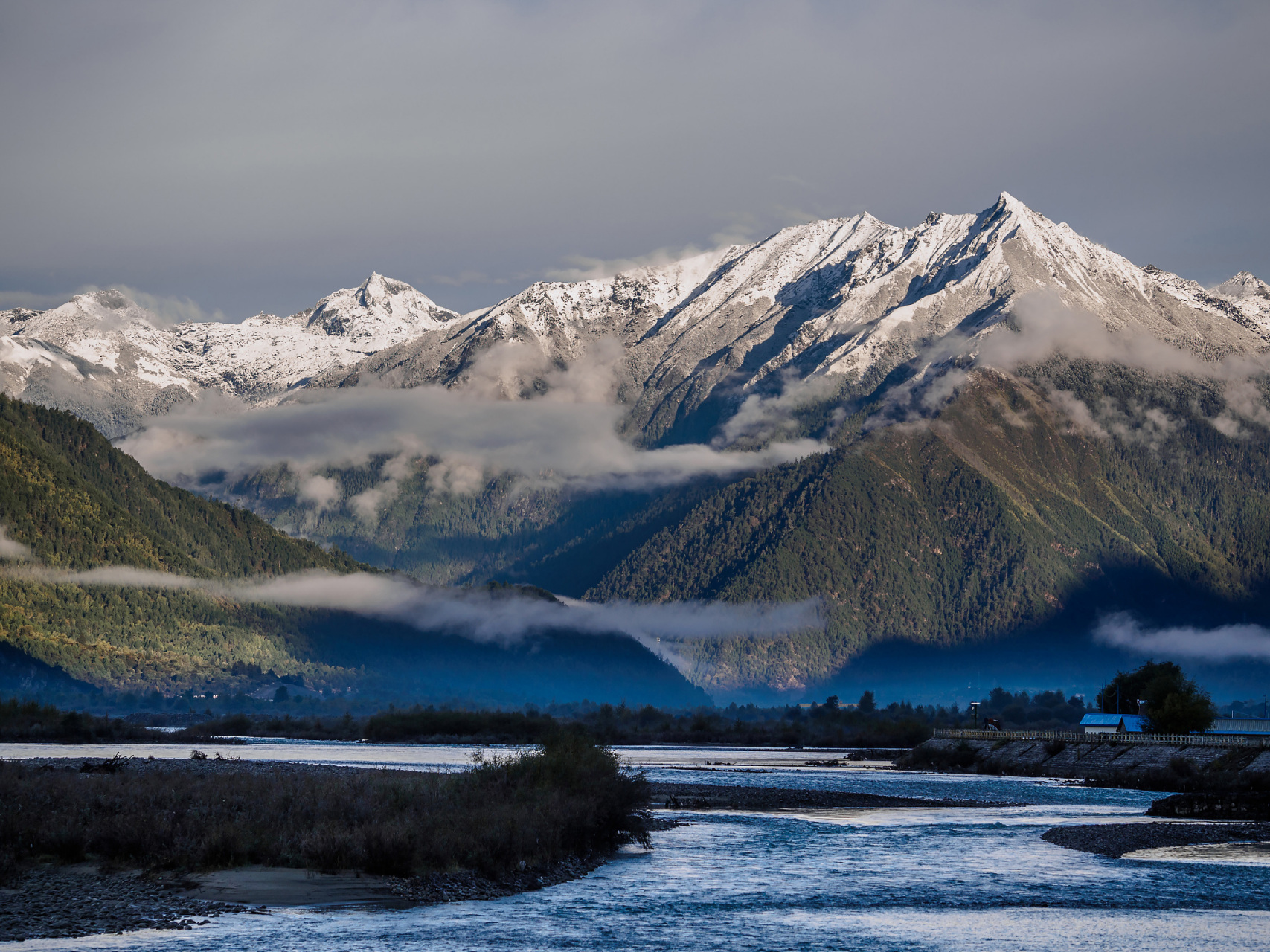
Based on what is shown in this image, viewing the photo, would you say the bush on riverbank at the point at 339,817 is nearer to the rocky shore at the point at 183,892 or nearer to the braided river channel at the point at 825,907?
the rocky shore at the point at 183,892

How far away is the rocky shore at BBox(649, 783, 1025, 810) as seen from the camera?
5335 inches

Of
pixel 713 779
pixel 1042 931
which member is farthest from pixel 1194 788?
pixel 1042 931

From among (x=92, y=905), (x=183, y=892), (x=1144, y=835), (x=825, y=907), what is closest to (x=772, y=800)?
(x=1144, y=835)

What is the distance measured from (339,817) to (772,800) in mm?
75102

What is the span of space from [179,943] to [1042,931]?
118ft

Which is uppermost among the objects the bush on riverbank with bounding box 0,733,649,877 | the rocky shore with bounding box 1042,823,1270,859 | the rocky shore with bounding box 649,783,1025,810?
the bush on riverbank with bounding box 0,733,649,877

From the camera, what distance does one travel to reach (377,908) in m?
64.8

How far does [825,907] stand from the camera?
71.7 metres

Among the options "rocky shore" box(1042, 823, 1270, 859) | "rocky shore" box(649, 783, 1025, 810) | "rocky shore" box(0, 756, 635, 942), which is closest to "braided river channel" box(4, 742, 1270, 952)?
"rocky shore" box(0, 756, 635, 942)

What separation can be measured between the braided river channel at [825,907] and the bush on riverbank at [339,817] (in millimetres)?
3722

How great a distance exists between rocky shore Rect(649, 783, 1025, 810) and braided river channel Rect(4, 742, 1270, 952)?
2564 centimetres

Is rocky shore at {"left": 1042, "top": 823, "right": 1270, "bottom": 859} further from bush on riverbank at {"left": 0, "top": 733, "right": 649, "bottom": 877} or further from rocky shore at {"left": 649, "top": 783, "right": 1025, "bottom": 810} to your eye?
bush on riverbank at {"left": 0, "top": 733, "right": 649, "bottom": 877}

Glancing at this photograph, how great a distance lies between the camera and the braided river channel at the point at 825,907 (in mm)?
59969

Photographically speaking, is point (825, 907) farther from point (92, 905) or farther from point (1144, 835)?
point (1144, 835)
